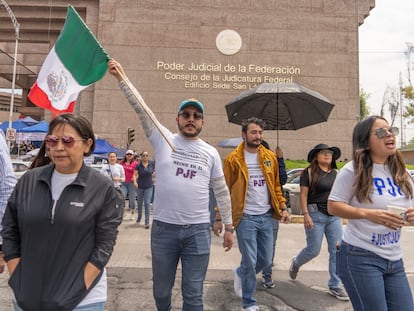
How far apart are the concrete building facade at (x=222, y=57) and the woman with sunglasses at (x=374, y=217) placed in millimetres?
23590

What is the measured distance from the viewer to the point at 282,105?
21.6 ft

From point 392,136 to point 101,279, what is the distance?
2.07 m

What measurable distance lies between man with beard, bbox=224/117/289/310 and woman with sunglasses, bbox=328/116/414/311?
52.5 inches

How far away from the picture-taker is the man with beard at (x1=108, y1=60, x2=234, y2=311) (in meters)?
2.75

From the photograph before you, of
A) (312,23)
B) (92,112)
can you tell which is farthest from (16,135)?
(312,23)

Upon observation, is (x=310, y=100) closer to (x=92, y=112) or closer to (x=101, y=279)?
(x=101, y=279)

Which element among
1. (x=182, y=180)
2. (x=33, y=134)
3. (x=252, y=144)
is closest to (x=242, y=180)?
(x=252, y=144)

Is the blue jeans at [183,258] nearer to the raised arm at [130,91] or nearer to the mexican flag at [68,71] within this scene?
the raised arm at [130,91]

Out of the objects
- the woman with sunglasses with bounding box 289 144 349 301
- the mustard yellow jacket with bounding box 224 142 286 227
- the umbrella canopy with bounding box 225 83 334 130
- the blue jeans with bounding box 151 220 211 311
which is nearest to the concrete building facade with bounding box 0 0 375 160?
the umbrella canopy with bounding box 225 83 334 130

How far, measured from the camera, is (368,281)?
212cm

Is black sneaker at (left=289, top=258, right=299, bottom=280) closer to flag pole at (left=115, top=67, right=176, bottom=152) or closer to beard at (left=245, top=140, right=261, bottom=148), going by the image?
beard at (left=245, top=140, right=261, bottom=148)

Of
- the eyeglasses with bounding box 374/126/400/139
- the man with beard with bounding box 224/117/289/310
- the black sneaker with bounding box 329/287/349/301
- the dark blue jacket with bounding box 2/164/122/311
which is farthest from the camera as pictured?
the black sneaker with bounding box 329/287/349/301

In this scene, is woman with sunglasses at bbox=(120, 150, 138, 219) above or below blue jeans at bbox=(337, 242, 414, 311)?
above

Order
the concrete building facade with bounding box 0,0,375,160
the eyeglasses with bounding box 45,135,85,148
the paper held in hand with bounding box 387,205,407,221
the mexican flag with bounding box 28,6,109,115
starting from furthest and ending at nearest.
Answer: the concrete building facade with bounding box 0,0,375,160
the mexican flag with bounding box 28,6,109,115
the paper held in hand with bounding box 387,205,407,221
the eyeglasses with bounding box 45,135,85,148
